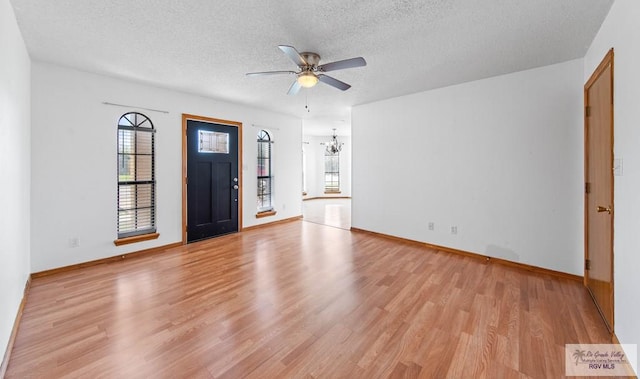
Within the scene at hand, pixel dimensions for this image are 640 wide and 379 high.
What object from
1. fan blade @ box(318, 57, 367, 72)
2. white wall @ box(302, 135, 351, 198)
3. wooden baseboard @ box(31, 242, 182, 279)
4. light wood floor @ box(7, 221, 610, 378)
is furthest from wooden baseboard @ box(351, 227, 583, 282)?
white wall @ box(302, 135, 351, 198)

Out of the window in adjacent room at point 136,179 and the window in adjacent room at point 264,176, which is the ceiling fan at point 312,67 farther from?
the window in adjacent room at point 264,176

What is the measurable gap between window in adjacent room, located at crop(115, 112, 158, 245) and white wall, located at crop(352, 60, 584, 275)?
3.78 metres

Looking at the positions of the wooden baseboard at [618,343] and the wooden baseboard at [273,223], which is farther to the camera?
the wooden baseboard at [273,223]

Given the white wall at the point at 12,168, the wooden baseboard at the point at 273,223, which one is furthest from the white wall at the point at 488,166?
the white wall at the point at 12,168

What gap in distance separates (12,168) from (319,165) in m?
9.35

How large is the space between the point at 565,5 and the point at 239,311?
374 centimetres

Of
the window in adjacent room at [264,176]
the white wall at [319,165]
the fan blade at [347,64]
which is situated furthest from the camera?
the white wall at [319,165]

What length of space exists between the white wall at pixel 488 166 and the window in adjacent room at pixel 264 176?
87.7 inches

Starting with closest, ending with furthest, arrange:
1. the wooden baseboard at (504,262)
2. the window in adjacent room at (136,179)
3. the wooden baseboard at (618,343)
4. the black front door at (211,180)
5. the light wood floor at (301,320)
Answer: the wooden baseboard at (618,343)
the light wood floor at (301,320)
the wooden baseboard at (504,262)
the window in adjacent room at (136,179)
the black front door at (211,180)

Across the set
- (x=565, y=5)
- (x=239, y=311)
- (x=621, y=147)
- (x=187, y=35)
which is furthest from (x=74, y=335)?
(x=565, y=5)

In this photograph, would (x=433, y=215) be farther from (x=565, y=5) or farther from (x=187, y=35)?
(x=187, y=35)

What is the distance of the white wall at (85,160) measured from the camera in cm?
324

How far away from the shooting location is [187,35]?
2.59 meters

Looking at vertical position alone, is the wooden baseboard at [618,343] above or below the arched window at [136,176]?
below
